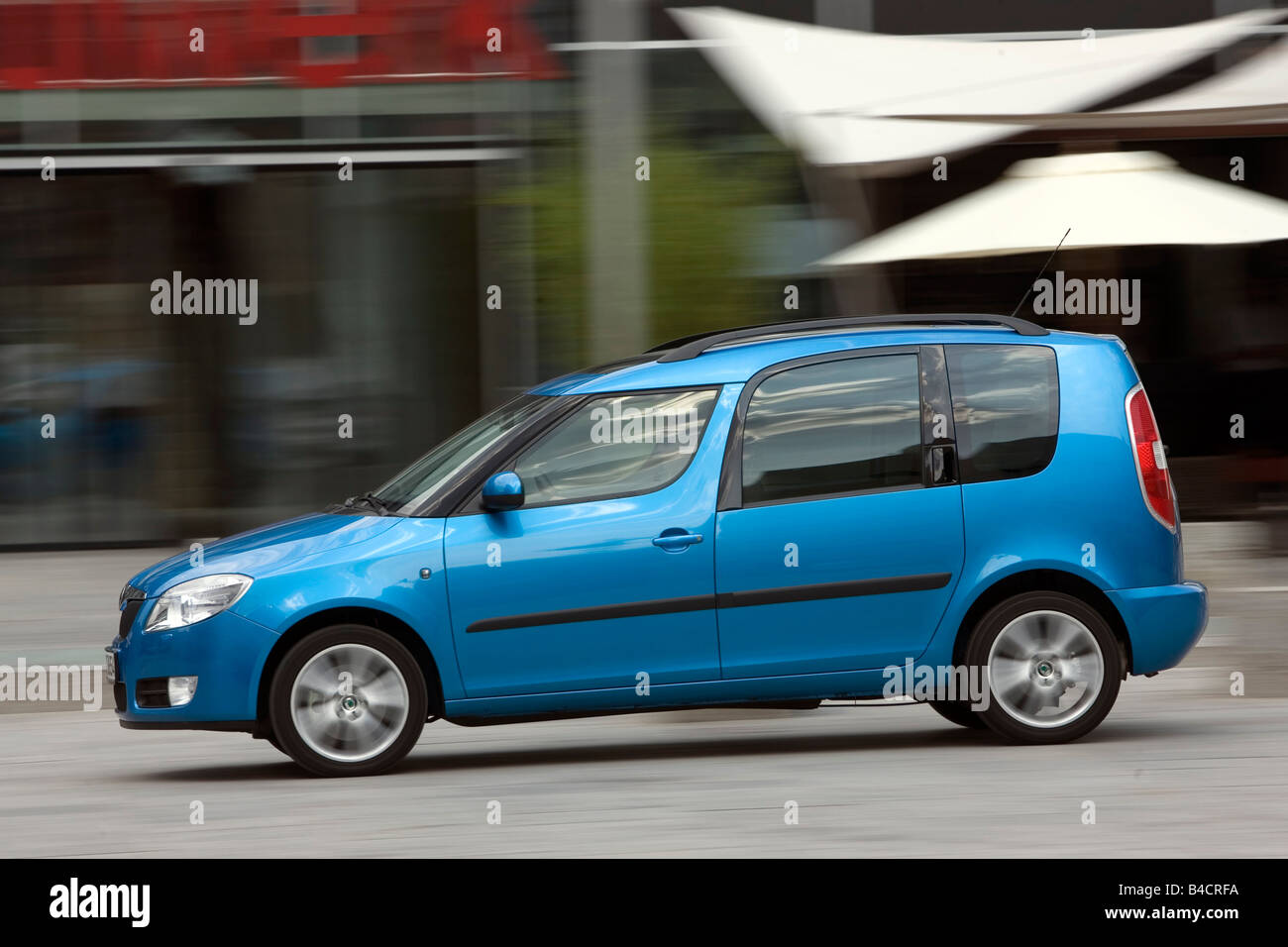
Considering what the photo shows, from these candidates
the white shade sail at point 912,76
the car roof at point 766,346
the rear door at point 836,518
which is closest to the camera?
the rear door at point 836,518

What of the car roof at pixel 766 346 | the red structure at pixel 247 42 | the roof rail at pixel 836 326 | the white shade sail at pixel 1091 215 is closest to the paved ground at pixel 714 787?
the car roof at pixel 766 346

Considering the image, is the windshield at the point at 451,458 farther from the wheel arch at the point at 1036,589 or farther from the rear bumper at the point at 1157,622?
the rear bumper at the point at 1157,622

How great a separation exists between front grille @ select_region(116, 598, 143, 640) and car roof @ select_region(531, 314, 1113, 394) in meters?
1.79

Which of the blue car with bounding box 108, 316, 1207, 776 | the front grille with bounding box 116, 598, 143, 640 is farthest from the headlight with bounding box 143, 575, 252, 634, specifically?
the front grille with bounding box 116, 598, 143, 640

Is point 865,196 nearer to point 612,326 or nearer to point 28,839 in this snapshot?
point 612,326

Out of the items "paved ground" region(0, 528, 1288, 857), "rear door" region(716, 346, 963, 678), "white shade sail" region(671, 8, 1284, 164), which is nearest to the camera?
"paved ground" region(0, 528, 1288, 857)

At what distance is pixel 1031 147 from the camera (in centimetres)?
1255

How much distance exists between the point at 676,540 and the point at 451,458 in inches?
39.6

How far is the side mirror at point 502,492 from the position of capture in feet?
21.8

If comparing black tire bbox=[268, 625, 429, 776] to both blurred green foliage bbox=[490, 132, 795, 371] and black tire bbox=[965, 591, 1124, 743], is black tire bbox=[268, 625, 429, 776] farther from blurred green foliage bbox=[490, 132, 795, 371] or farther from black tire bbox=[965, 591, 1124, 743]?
blurred green foliage bbox=[490, 132, 795, 371]

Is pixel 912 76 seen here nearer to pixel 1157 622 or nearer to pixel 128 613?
pixel 1157 622

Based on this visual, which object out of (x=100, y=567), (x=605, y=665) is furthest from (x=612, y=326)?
(x=100, y=567)

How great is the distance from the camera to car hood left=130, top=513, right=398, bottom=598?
6641 millimetres

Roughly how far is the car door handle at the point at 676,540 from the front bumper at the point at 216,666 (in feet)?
4.92
